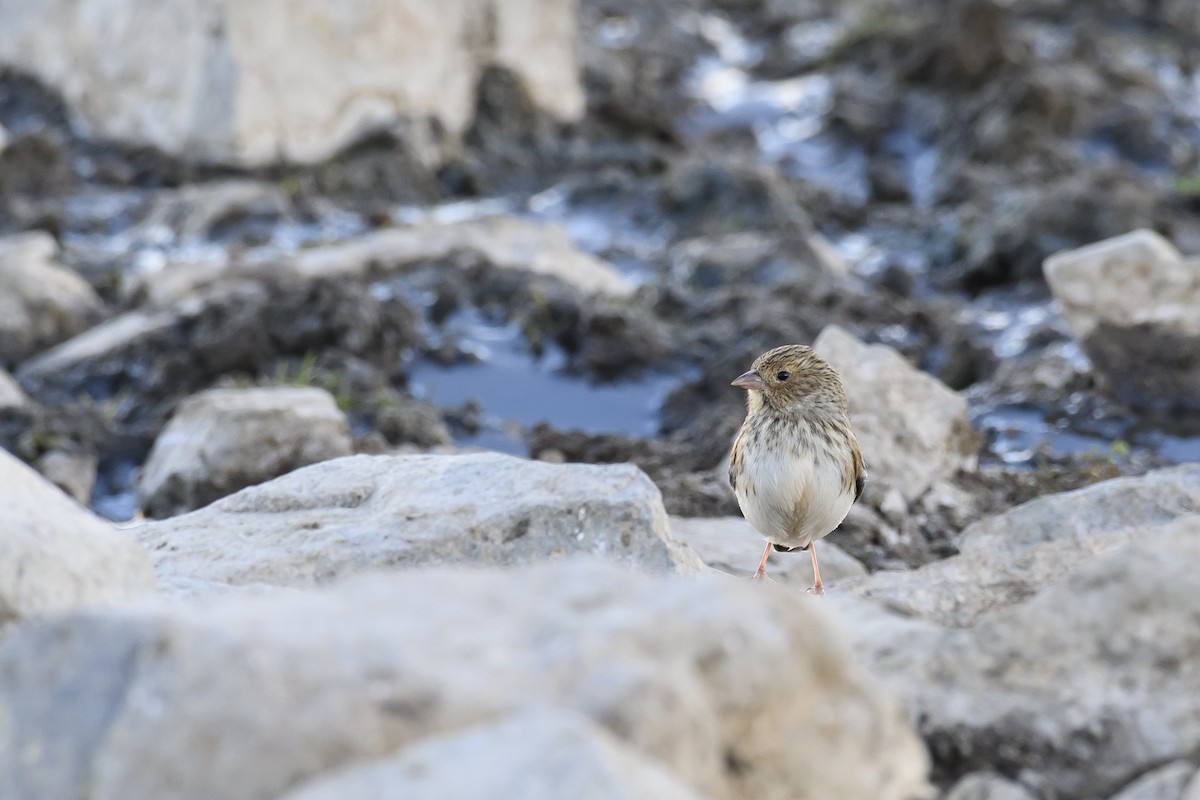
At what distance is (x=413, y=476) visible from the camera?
4.55 meters

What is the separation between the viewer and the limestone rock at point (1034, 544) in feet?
14.1

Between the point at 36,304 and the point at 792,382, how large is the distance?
7.20 m

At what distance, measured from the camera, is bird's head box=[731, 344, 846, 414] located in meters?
5.68

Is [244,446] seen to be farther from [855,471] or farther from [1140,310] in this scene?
[1140,310]

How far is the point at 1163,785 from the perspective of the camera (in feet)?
9.71

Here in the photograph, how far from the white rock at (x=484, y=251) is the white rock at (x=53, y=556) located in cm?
770

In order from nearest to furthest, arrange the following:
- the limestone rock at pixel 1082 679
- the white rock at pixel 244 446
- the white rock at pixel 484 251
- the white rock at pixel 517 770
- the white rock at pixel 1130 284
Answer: the white rock at pixel 517 770 < the limestone rock at pixel 1082 679 < the white rock at pixel 244 446 < the white rock at pixel 1130 284 < the white rock at pixel 484 251

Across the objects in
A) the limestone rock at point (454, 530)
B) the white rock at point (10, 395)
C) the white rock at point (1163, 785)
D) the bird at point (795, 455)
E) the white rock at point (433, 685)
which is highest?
the white rock at point (433, 685)

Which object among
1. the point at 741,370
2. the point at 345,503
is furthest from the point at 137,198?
the point at 345,503

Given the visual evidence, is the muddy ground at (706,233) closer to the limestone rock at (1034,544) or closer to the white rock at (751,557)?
the white rock at (751,557)

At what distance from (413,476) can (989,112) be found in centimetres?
1310

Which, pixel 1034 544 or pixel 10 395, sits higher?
pixel 1034 544

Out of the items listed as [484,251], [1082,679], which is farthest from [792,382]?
[484,251]

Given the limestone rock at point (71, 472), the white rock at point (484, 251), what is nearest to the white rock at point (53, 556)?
the limestone rock at point (71, 472)
